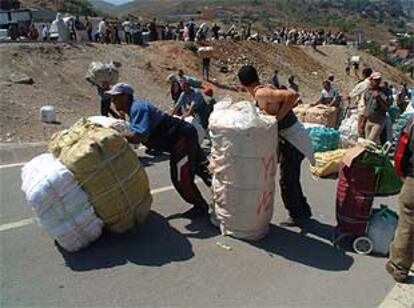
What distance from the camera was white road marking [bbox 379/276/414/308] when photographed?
4.91 metres

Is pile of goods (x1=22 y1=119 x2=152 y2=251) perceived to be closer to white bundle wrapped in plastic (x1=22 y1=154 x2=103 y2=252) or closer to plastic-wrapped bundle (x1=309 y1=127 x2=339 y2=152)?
white bundle wrapped in plastic (x1=22 y1=154 x2=103 y2=252)

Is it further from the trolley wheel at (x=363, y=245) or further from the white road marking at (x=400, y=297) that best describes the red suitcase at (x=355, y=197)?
the white road marking at (x=400, y=297)

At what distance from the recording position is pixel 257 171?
5727 mm

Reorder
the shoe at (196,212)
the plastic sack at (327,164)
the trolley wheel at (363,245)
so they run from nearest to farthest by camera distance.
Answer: the trolley wheel at (363,245), the shoe at (196,212), the plastic sack at (327,164)

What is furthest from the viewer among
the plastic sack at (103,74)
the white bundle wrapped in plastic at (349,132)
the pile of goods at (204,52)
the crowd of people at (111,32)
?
the pile of goods at (204,52)

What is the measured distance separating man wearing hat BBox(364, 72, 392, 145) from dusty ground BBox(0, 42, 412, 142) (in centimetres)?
681

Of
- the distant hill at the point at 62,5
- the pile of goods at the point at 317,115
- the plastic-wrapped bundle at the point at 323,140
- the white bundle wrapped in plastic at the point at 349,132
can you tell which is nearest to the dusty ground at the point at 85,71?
the pile of goods at the point at 317,115

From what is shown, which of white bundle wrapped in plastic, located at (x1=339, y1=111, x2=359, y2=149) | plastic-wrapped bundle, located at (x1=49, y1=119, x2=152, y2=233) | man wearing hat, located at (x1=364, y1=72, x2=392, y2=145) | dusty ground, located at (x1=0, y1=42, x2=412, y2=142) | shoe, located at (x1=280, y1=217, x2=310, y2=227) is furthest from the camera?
dusty ground, located at (x1=0, y1=42, x2=412, y2=142)

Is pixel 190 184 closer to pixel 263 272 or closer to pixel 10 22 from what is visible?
pixel 263 272

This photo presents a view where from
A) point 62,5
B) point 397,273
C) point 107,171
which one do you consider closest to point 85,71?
point 107,171

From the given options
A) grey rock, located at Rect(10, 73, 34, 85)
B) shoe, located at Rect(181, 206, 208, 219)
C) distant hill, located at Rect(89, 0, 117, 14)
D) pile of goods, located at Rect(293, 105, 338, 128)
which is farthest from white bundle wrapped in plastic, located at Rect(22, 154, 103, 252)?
distant hill, located at Rect(89, 0, 117, 14)

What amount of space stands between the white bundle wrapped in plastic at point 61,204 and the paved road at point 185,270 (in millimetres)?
246

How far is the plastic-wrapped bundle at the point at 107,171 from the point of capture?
5465 millimetres

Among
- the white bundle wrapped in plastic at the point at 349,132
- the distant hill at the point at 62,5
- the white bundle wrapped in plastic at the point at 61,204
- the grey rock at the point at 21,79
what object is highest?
the white bundle wrapped in plastic at the point at 61,204
